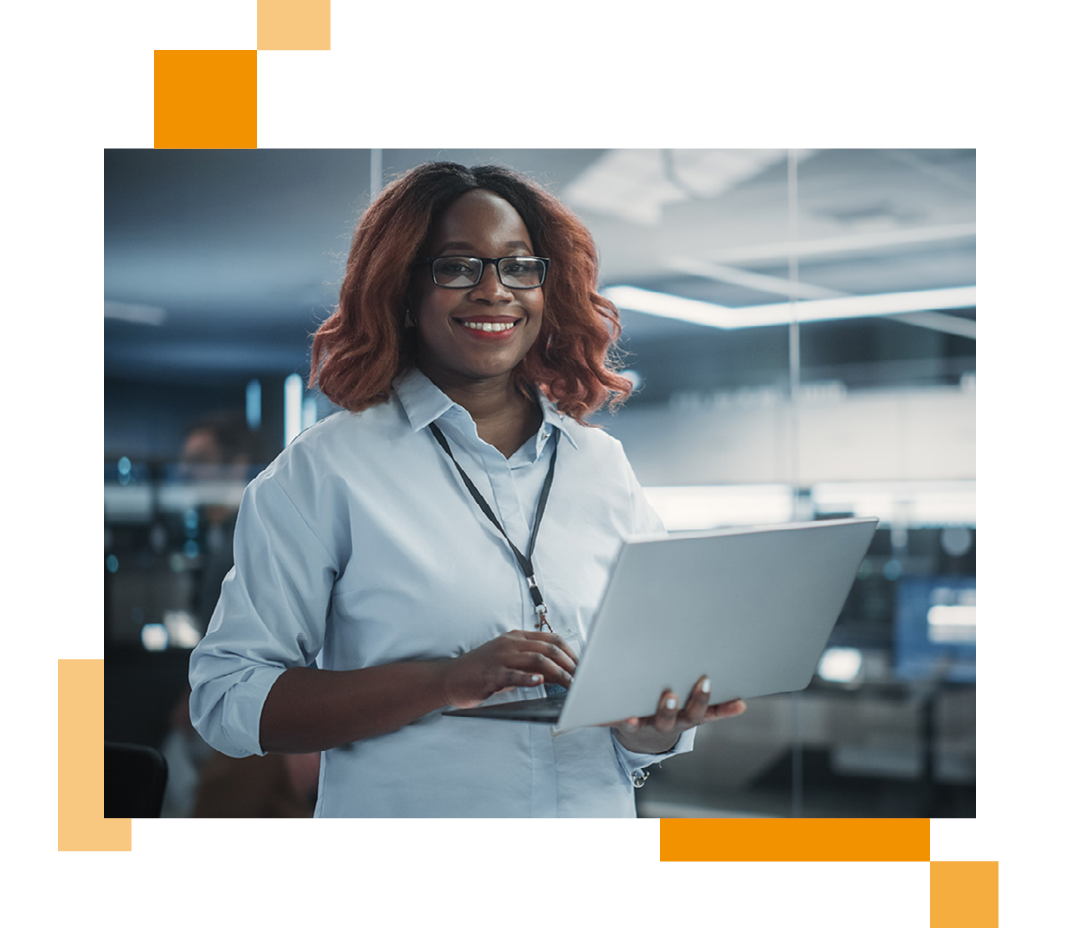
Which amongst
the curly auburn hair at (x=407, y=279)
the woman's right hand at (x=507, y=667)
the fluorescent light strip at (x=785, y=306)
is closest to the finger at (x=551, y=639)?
the woman's right hand at (x=507, y=667)

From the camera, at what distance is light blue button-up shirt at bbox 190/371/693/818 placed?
150cm

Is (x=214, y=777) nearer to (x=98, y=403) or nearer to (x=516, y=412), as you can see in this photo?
(x=98, y=403)

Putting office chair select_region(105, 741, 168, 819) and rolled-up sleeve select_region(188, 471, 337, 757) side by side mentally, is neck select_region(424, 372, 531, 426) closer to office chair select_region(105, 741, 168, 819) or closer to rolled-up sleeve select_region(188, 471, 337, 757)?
rolled-up sleeve select_region(188, 471, 337, 757)

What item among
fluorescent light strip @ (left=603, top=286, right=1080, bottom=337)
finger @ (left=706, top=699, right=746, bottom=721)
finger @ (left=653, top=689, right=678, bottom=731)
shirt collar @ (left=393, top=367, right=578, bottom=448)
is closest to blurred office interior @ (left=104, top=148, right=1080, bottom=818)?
fluorescent light strip @ (left=603, top=286, right=1080, bottom=337)

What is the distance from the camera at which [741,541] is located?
4.31 feet

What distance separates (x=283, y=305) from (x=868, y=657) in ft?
7.20

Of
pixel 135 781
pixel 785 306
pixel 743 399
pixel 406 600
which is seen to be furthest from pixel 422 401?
pixel 785 306

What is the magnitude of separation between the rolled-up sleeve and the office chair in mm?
396

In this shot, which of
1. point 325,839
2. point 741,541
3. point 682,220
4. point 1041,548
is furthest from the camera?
point 682,220

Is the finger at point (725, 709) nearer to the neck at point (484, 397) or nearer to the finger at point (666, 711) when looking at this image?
the finger at point (666, 711)

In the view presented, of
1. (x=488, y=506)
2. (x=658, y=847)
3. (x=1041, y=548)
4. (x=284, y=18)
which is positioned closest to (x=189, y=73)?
(x=284, y=18)

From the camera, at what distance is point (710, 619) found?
1.37 meters

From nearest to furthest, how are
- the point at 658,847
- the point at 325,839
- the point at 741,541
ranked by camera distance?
the point at 741,541
the point at 325,839
the point at 658,847

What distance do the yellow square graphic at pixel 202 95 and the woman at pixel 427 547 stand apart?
2.23 feet
